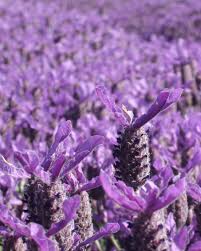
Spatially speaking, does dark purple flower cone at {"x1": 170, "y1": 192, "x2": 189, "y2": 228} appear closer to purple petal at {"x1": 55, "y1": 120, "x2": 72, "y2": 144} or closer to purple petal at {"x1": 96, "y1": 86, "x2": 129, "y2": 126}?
purple petal at {"x1": 96, "y1": 86, "x2": 129, "y2": 126}

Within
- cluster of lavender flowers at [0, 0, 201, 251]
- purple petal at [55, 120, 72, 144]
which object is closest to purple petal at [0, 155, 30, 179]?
cluster of lavender flowers at [0, 0, 201, 251]

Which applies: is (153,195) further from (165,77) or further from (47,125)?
(165,77)

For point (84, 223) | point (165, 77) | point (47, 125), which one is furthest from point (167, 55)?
point (84, 223)

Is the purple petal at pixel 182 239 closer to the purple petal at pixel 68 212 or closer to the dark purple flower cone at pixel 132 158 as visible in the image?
the purple petal at pixel 68 212

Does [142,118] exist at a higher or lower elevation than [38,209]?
higher

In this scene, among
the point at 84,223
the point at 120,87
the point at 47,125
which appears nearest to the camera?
the point at 84,223

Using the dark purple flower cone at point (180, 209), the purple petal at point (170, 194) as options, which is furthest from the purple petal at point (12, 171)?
the dark purple flower cone at point (180, 209)
